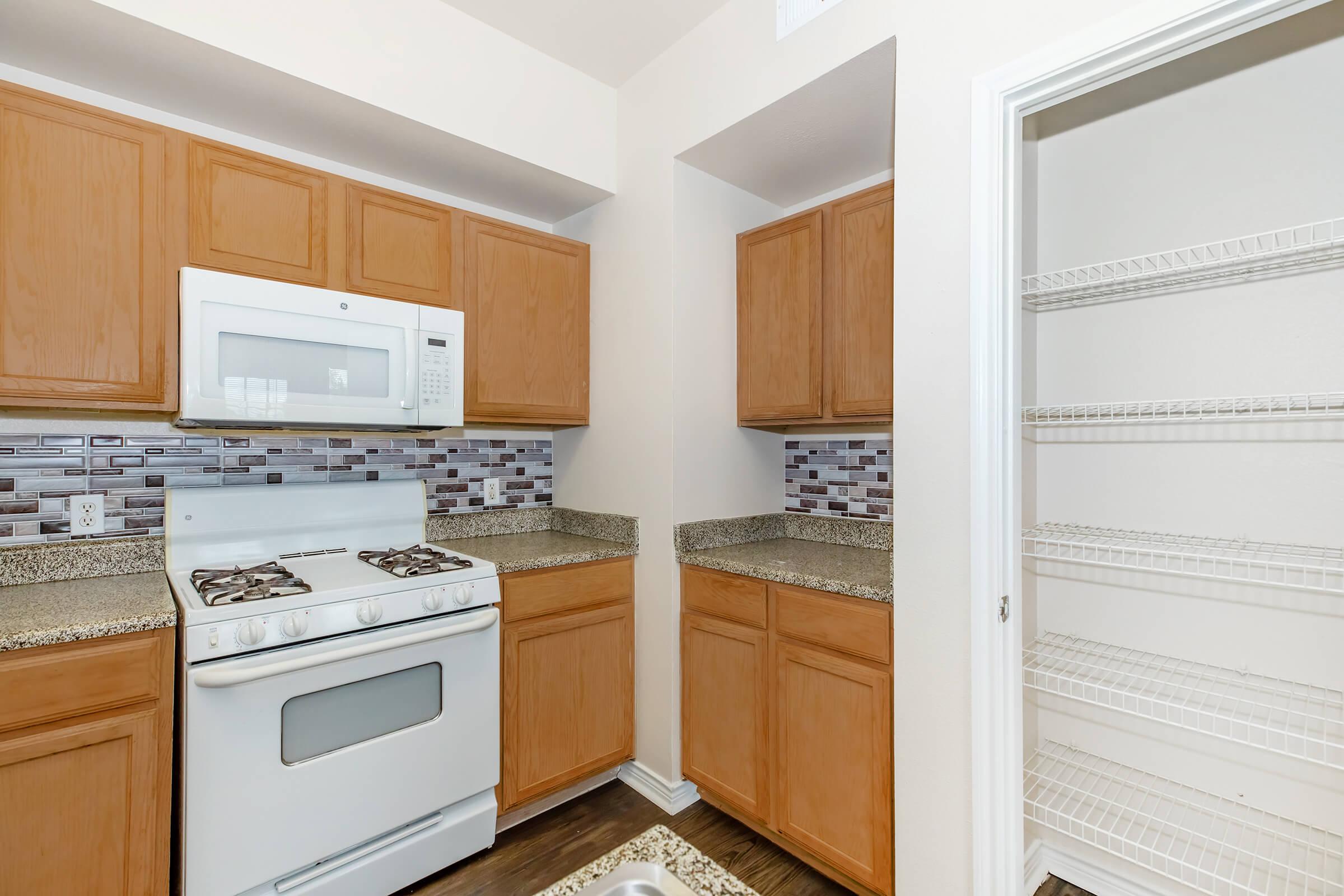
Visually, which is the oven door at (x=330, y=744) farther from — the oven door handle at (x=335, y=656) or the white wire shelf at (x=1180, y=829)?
the white wire shelf at (x=1180, y=829)

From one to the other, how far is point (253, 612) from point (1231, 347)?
8.09ft

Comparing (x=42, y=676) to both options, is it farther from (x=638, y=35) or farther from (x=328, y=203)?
(x=638, y=35)

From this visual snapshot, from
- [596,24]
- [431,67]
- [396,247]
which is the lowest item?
[396,247]

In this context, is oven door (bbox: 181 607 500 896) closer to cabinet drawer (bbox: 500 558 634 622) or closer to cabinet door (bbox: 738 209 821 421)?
cabinet drawer (bbox: 500 558 634 622)

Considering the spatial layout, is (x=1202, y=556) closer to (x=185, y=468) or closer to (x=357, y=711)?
(x=357, y=711)

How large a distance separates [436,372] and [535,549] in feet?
2.38

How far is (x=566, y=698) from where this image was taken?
7.11 ft

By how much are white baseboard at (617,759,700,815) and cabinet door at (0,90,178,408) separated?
6.44 ft

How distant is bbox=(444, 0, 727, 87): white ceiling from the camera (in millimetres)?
1994

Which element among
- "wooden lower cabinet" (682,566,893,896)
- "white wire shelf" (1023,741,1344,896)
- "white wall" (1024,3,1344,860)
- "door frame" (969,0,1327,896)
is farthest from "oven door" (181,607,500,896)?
"white wall" (1024,3,1344,860)

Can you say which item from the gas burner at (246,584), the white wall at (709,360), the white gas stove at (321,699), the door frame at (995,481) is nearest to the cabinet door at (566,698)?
the white gas stove at (321,699)

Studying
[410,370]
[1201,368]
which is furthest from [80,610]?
[1201,368]

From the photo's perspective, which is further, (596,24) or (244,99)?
(596,24)

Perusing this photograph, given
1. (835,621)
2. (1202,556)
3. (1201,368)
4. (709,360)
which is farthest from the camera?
(709,360)
